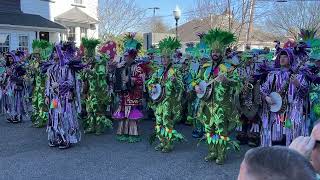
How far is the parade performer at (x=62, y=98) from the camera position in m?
7.32

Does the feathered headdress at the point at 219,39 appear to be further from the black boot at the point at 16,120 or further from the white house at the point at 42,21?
the white house at the point at 42,21

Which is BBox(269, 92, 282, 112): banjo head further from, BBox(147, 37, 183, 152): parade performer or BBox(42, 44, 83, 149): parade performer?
BBox(42, 44, 83, 149): parade performer

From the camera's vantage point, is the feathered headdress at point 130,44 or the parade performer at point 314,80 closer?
the parade performer at point 314,80

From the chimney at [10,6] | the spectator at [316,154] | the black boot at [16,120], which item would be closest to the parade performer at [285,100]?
the spectator at [316,154]

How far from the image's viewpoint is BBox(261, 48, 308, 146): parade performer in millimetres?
6070

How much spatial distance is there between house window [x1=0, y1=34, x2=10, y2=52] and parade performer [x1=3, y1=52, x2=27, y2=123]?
34.0 ft

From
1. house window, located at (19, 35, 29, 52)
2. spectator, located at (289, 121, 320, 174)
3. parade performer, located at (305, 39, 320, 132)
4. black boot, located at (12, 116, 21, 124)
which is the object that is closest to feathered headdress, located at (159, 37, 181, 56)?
parade performer, located at (305, 39, 320, 132)

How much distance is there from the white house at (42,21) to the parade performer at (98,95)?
40.0 ft

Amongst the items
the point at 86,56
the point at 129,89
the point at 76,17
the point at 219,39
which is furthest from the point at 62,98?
the point at 76,17

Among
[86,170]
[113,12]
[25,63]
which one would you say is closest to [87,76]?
[25,63]

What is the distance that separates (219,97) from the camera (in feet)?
20.7

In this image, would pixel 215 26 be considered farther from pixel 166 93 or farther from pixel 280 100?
pixel 280 100

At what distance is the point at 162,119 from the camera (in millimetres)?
7098

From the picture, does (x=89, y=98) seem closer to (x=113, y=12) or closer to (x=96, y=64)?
(x=96, y=64)
